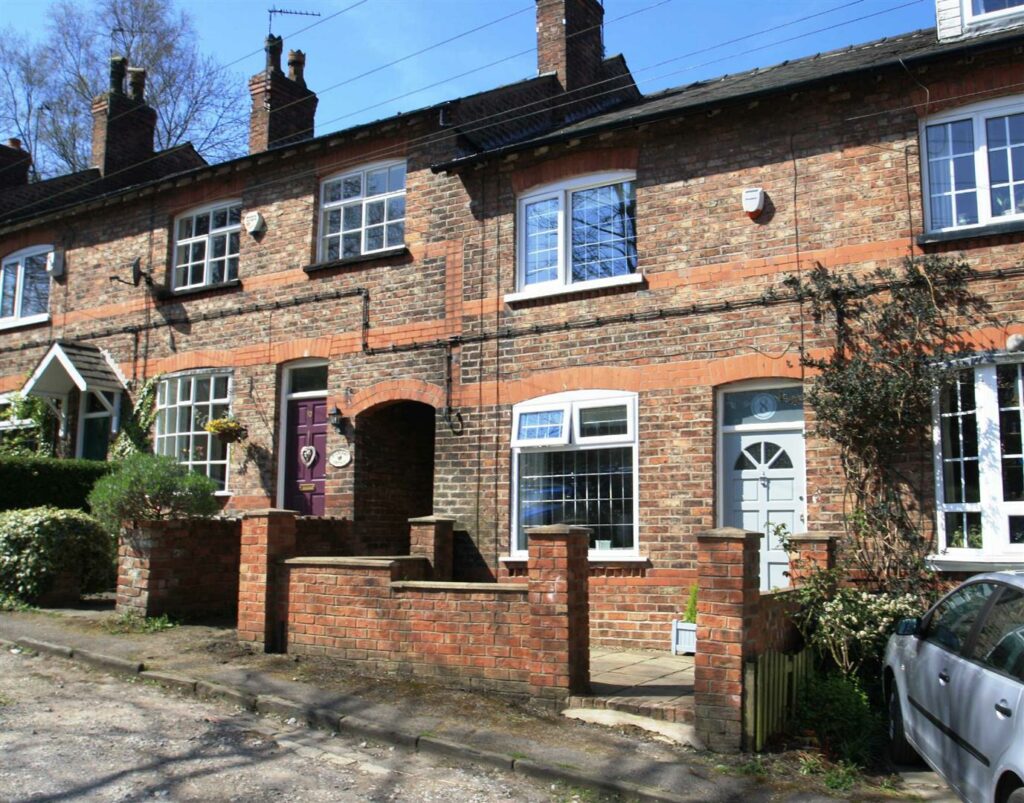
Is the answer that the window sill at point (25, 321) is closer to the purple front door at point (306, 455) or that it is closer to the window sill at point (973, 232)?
the purple front door at point (306, 455)

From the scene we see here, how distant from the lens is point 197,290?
15672 millimetres

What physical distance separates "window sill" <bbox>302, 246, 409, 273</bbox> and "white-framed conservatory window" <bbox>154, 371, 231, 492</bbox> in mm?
2383

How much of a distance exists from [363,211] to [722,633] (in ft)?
30.8

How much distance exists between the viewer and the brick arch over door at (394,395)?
42.0ft

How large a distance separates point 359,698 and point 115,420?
10344 mm

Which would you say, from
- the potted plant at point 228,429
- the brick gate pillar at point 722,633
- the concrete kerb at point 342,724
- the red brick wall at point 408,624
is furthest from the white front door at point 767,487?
the potted plant at point 228,429

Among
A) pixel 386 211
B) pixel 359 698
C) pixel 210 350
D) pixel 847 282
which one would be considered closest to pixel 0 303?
pixel 210 350

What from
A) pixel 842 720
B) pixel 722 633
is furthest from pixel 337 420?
pixel 842 720

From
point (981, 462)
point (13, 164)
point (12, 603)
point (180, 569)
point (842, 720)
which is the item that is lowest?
point (842, 720)

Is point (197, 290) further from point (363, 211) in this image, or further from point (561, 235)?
point (561, 235)

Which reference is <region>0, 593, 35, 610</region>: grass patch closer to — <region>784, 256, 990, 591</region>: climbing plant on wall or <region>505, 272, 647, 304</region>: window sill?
<region>505, 272, 647, 304</region>: window sill

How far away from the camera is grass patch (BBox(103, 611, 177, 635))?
413 inches

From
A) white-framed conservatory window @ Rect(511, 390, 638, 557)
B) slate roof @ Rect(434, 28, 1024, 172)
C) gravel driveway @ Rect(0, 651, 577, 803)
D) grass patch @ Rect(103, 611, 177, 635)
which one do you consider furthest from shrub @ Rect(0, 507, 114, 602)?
slate roof @ Rect(434, 28, 1024, 172)

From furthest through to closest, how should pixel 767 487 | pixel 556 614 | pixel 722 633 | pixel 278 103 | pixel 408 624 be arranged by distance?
pixel 278 103, pixel 767 487, pixel 408 624, pixel 556 614, pixel 722 633
